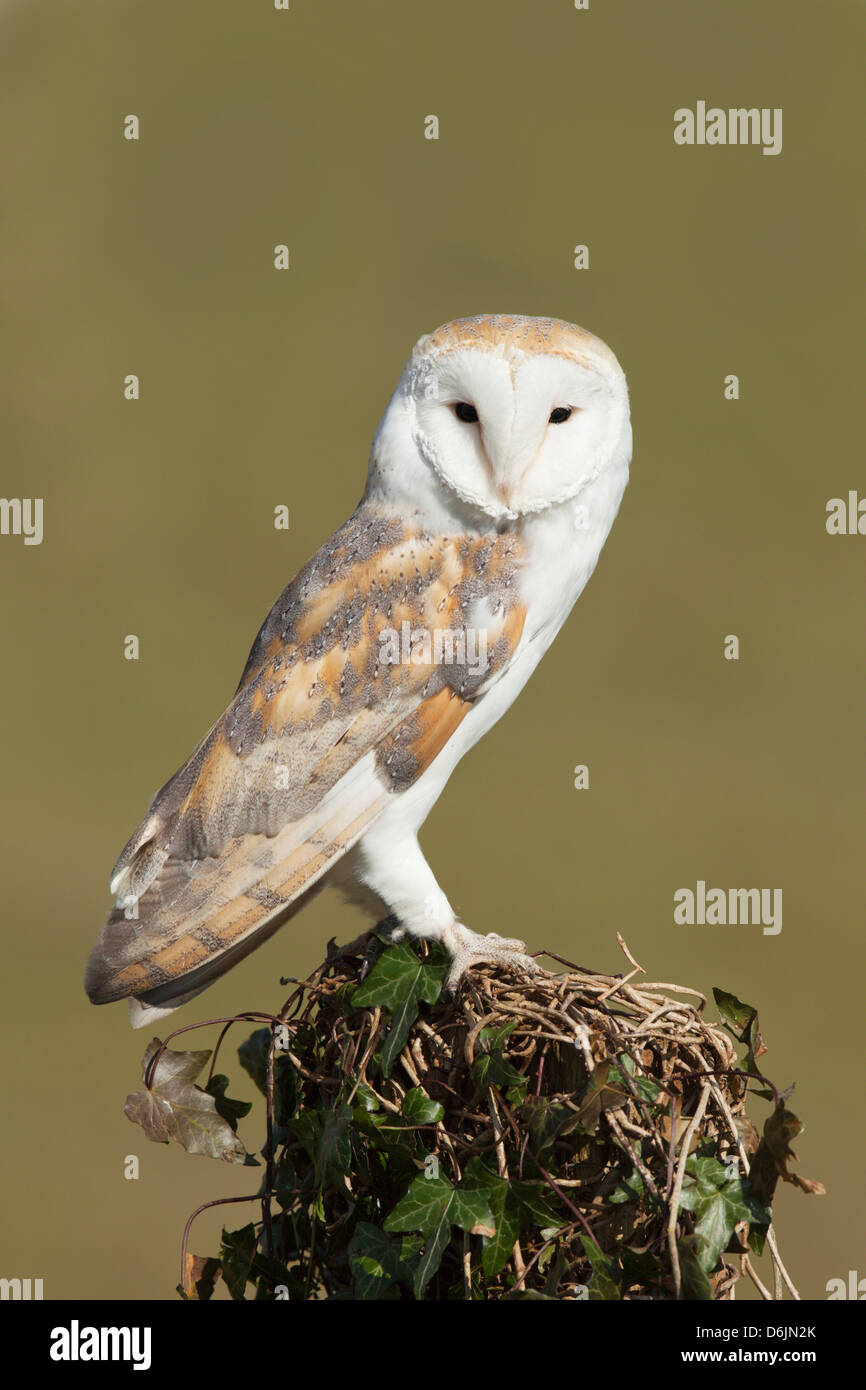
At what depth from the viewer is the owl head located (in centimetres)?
128

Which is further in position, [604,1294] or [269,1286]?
[269,1286]

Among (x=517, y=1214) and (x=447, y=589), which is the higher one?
(x=447, y=589)

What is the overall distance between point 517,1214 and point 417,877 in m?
0.42

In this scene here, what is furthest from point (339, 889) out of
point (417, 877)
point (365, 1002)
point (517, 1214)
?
point (517, 1214)

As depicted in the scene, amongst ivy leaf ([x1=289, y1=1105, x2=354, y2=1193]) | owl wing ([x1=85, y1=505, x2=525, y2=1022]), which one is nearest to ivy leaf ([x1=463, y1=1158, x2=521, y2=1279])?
ivy leaf ([x1=289, y1=1105, x2=354, y2=1193])

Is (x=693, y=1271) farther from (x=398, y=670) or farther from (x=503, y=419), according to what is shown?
(x=503, y=419)

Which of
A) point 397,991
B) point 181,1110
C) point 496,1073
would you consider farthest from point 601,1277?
point 181,1110

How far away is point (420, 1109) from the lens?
105cm

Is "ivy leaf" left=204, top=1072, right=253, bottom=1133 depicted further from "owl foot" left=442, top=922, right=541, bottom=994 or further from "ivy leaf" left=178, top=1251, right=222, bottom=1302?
"owl foot" left=442, top=922, right=541, bottom=994

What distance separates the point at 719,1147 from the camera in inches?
40.5

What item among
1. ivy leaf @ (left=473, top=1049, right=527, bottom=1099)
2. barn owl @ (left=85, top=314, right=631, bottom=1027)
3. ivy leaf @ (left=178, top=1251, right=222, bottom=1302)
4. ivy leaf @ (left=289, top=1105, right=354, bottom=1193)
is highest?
barn owl @ (left=85, top=314, right=631, bottom=1027)
